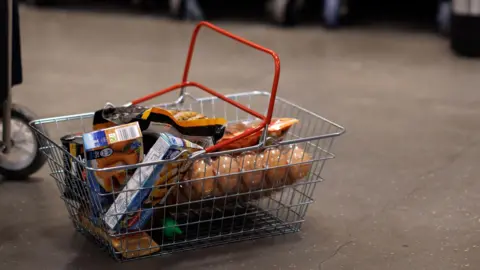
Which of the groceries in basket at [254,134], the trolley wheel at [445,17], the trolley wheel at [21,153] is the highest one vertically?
the groceries in basket at [254,134]

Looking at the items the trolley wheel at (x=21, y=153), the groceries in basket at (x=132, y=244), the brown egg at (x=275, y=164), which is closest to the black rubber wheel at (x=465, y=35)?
the brown egg at (x=275, y=164)

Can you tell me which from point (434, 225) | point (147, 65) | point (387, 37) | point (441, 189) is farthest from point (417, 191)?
point (387, 37)

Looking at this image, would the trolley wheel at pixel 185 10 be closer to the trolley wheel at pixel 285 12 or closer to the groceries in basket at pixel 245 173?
the trolley wheel at pixel 285 12

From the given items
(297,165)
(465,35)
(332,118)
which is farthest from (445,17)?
(297,165)

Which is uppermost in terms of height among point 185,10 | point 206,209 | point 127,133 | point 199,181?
point 127,133

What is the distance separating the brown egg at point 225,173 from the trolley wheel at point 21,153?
0.59 m

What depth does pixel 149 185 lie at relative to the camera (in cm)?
134

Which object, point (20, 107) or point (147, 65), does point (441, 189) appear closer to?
point (20, 107)

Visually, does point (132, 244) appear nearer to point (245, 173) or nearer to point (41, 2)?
point (245, 173)

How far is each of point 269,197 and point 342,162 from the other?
470 mm

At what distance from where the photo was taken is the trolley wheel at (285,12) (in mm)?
4059

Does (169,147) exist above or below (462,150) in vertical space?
above

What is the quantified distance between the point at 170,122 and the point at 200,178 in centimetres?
14

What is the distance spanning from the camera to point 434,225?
161cm
